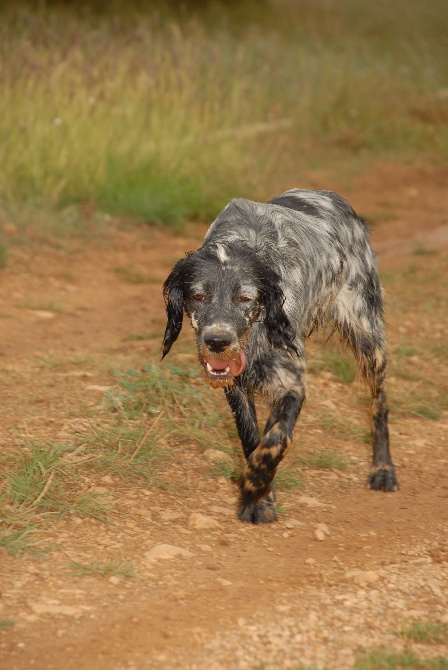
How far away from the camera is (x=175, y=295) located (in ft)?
13.2

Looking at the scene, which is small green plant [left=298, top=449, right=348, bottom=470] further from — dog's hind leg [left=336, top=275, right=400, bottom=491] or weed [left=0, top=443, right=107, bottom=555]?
weed [left=0, top=443, right=107, bottom=555]

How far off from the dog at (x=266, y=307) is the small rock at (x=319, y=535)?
8.3 inches

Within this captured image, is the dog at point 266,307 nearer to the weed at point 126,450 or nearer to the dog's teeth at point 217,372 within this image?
the dog's teeth at point 217,372

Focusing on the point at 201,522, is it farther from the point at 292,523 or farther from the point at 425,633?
the point at 425,633

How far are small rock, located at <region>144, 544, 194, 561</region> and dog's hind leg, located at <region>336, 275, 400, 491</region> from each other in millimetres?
1370

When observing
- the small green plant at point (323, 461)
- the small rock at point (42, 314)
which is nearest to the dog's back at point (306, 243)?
the small green plant at point (323, 461)

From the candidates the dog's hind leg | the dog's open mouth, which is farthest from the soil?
the dog's open mouth

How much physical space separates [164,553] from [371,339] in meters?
1.74

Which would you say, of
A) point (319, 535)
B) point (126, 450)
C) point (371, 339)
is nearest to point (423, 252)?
point (371, 339)

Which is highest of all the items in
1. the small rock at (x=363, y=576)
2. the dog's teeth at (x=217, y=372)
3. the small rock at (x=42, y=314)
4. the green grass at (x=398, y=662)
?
the dog's teeth at (x=217, y=372)

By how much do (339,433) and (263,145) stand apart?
6.92 meters

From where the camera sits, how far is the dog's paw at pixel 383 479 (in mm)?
4598

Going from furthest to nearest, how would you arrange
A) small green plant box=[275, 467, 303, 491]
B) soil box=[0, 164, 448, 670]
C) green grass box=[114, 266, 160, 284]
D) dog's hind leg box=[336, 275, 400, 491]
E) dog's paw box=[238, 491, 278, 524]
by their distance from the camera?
green grass box=[114, 266, 160, 284] < dog's hind leg box=[336, 275, 400, 491] < small green plant box=[275, 467, 303, 491] < dog's paw box=[238, 491, 278, 524] < soil box=[0, 164, 448, 670]

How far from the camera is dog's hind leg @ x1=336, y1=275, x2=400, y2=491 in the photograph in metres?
4.80
